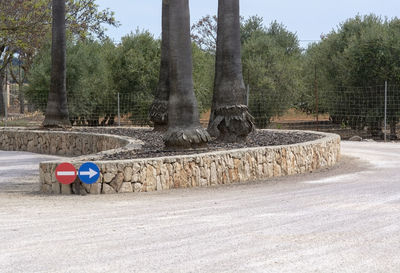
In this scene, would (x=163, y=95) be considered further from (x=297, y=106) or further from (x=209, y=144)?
(x=297, y=106)

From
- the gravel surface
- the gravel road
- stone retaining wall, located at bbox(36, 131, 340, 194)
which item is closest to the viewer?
the gravel road

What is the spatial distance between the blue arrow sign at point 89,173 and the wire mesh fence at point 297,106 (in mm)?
15521

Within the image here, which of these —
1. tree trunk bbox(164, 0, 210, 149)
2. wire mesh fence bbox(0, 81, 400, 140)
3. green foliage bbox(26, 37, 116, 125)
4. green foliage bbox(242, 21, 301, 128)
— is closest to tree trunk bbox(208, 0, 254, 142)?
tree trunk bbox(164, 0, 210, 149)

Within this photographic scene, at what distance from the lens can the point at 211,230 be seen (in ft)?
23.7

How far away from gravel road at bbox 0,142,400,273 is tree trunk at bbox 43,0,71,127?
35.8ft

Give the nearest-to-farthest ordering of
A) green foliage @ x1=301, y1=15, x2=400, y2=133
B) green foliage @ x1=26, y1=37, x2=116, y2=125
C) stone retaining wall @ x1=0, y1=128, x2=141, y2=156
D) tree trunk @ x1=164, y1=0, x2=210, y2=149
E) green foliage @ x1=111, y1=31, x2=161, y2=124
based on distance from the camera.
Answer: tree trunk @ x1=164, y1=0, x2=210, y2=149 < stone retaining wall @ x1=0, y1=128, x2=141, y2=156 < green foliage @ x1=301, y1=15, x2=400, y2=133 < green foliage @ x1=26, y1=37, x2=116, y2=125 < green foliage @ x1=111, y1=31, x2=161, y2=124

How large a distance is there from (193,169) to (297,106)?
22.1 m

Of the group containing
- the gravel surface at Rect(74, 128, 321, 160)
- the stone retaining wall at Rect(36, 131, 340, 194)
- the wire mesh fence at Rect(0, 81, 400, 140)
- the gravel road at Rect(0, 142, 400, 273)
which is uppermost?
the wire mesh fence at Rect(0, 81, 400, 140)

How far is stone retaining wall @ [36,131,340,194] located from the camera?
34.4 feet

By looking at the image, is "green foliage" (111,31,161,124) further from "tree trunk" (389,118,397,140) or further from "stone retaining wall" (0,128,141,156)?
"tree trunk" (389,118,397,140)

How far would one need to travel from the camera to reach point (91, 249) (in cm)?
637

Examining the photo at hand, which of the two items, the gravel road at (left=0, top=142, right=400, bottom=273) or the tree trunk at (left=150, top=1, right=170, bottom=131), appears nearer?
the gravel road at (left=0, top=142, right=400, bottom=273)

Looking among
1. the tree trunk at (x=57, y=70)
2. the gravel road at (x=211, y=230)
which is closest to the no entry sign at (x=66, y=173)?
the gravel road at (x=211, y=230)

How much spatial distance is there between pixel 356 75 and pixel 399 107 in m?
2.21
